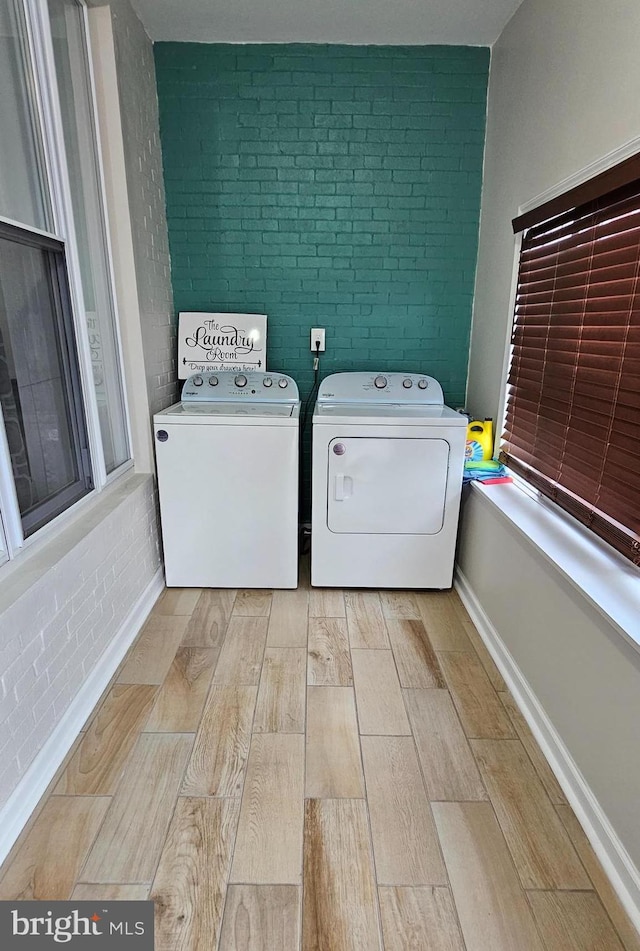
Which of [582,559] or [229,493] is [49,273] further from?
[582,559]

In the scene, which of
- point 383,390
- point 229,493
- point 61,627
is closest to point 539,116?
point 383,390

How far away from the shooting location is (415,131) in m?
2.58

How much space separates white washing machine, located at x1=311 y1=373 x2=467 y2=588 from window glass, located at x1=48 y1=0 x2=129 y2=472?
0.89 m

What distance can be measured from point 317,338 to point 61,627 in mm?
1948

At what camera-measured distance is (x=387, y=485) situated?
7.75 ft

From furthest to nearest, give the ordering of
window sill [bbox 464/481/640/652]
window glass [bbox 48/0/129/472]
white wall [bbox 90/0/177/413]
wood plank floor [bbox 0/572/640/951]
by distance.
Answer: white wall [bbox 90/0/177/413]
window glass [bbox 48/0/129/472]
window sill [bbox 464/481/640/652]
wood plank floor [bbox 0/572/640/951]

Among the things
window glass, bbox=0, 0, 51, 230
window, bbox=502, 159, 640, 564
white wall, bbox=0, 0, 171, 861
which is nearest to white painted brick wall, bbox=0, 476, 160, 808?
white wall, bbox=0, 0, 171, 861

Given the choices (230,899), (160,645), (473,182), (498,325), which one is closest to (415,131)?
(473,182)

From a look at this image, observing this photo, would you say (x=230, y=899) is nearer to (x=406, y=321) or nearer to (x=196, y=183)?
(x=406, y=321)

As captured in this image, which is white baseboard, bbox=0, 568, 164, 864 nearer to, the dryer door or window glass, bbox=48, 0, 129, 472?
window glass, bbox=48, 0, 129, 472

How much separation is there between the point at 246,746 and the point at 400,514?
1.22 m

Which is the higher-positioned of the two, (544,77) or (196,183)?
(544,77)

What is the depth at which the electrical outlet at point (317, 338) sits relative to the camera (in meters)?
2.84

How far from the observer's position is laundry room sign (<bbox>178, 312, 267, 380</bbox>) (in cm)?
278
